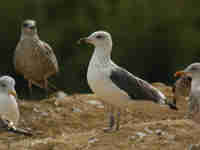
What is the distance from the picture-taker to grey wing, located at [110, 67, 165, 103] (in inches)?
280

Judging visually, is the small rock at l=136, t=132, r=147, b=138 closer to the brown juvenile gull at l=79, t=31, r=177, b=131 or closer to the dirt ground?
the dirt ground

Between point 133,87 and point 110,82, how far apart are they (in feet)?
1.02

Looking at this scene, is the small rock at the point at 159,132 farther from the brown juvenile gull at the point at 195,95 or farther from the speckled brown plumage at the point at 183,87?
the speckled brown plumage at the point at 183,87

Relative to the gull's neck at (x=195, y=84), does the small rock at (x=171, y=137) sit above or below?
below

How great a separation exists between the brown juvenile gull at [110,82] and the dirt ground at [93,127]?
0.45 feet

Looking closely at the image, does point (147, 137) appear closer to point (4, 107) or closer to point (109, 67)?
point (109, 67)

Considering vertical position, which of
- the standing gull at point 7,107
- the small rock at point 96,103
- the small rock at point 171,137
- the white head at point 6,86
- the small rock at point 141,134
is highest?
the white head at point 6,86

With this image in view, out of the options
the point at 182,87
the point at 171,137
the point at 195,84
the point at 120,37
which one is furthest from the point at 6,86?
the point at 120,37

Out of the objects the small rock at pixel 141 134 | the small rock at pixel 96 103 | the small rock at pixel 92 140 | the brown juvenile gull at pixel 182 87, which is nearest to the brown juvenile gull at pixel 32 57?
the small rock at pixel 96 103

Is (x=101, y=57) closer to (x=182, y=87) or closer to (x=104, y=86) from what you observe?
(x=104, y=86)

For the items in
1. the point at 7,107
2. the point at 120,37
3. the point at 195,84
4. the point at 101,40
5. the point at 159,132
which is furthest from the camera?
the point at 120,37

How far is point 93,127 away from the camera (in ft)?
27.8

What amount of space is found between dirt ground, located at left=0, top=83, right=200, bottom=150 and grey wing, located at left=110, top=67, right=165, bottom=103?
116 mm

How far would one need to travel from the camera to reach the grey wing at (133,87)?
280 inches
